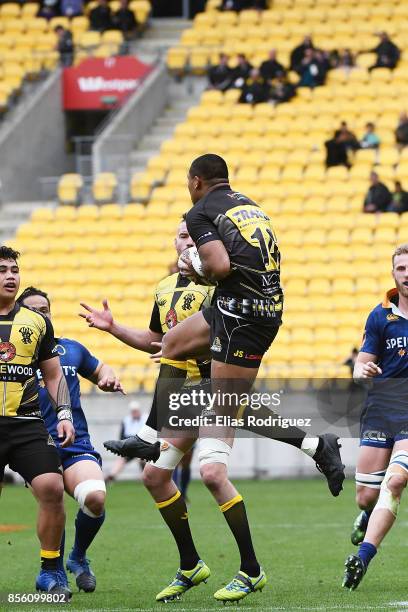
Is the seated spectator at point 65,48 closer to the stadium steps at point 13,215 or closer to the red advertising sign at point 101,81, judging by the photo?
the red advertising sign at point 101,81

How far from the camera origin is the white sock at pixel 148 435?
823cm

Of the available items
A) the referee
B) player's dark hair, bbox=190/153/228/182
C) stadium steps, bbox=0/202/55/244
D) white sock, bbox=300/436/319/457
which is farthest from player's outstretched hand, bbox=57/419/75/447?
stadium steps, bbox=0/202/55/244

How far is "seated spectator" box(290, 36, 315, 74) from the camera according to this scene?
2564 centimetres

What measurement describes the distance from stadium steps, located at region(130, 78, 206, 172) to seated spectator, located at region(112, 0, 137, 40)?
1.90m

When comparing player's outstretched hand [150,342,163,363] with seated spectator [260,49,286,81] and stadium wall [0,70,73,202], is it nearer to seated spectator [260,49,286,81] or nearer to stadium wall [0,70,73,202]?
seated spectator [260,49,286,81]

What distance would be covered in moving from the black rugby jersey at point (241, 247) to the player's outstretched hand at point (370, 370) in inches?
28.3

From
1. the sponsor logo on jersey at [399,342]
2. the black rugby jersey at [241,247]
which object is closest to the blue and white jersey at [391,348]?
the sponsor logo on jersey at [399,342]

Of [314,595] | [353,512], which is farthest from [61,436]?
[353,512]

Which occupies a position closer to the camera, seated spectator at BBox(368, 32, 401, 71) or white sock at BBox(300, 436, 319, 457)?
white sock at BBox(300, 436, 319, 457)

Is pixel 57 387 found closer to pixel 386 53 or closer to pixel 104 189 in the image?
pixel 104 189

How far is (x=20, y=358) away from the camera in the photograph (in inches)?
312

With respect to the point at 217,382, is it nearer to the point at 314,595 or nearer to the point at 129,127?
the point at 314,595

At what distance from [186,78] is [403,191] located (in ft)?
22.7

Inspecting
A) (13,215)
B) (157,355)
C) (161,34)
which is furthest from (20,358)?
(161,34)
